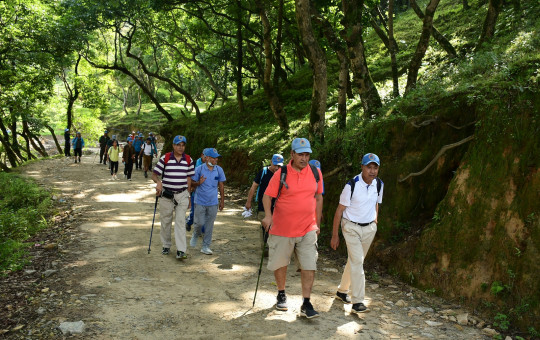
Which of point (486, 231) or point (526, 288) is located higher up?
point (486, 231)

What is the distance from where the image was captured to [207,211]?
8.17m

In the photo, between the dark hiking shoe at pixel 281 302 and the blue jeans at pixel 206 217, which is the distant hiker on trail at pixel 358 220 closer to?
the dark hiking shoe at pixel 281 302

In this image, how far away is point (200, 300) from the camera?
19.3 feet

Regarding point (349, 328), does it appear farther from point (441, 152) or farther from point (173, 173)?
point (173, 173)

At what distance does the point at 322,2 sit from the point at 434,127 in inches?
307

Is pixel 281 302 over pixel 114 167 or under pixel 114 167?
under

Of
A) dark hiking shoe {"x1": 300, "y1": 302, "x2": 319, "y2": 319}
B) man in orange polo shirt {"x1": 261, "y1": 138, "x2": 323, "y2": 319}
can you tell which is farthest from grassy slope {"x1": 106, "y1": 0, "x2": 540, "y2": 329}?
man in orange polo shirt {"x1": 261, "y1": 138, "x2": 323, "y2": 319}

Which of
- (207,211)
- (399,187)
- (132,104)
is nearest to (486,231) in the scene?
(399,187)

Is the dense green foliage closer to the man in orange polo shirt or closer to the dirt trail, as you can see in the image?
the dirt trail

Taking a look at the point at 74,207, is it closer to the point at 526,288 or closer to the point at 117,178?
the point at 117,178

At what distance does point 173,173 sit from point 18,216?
5.61 m

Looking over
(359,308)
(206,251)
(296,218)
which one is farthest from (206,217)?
(359,308)

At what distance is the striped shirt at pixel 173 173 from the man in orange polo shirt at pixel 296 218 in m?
2.74

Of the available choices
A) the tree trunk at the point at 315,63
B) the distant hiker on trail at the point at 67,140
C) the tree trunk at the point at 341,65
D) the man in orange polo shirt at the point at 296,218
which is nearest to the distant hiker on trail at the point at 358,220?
the man in orange polo shirt at the point at 296,218
